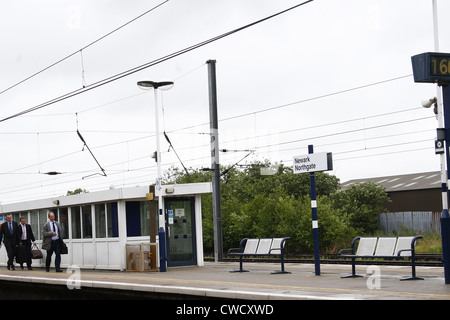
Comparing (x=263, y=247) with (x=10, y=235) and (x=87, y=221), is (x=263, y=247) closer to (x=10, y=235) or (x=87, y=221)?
(x=87, y=221)

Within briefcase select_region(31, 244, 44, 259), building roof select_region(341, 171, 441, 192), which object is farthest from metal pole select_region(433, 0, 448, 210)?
building roof select_region(341, 171, 441, 192)

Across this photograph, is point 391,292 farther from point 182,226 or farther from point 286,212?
point 286,212

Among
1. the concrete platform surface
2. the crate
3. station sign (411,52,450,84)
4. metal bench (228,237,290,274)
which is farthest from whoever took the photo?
Result: the crate

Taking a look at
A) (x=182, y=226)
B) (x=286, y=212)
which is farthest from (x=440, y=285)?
(x=286, y=212)

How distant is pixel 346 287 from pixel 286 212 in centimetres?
1808

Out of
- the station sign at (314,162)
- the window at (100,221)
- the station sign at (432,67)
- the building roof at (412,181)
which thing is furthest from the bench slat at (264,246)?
the building roof at (412,181)

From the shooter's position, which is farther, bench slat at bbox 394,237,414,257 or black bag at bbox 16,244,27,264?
black bag at bbox 16,244,27,264

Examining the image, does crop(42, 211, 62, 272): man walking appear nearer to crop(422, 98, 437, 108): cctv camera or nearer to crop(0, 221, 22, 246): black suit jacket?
Result: crop(0, 221, 22, 246): black suit jacket

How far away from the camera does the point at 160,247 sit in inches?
710

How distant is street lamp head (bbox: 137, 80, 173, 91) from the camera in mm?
17872

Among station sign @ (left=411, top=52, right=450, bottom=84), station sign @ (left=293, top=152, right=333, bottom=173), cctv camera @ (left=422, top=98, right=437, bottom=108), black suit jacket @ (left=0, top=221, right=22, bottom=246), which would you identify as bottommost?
black suit jacket @ (left=0, top=221, right=22, bottom=246)

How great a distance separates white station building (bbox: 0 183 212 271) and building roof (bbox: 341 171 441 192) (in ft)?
97.3

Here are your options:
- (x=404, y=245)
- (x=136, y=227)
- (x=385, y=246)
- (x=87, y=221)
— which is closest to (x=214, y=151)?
(x=87, y=221)

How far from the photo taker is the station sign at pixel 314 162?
14656mm
